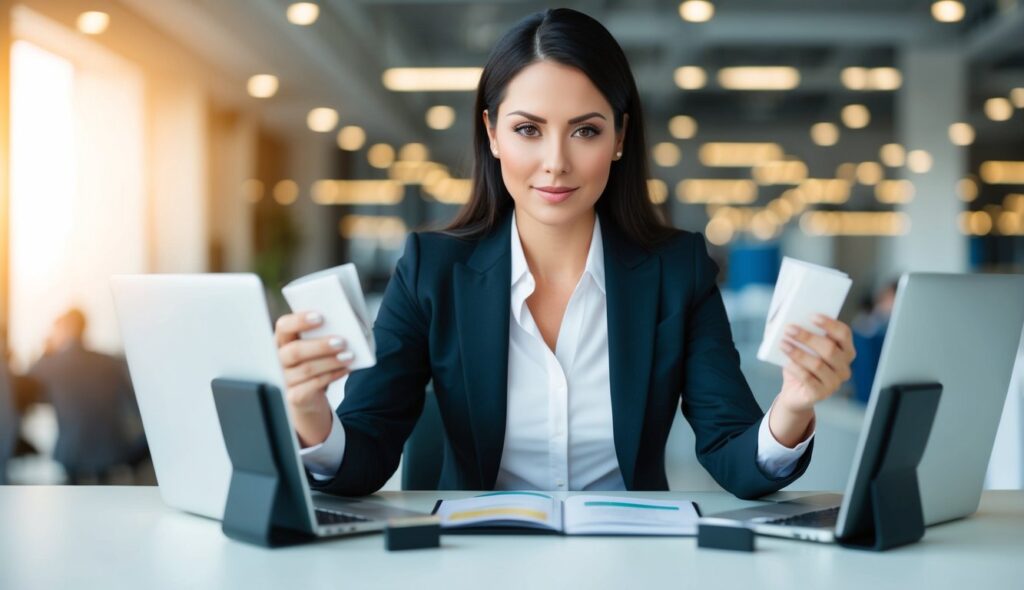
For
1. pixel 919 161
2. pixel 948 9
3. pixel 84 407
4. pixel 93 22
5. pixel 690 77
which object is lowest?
pixel 84 407

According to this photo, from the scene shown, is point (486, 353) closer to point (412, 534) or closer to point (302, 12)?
point (412, 534)

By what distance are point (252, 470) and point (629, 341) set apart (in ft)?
2.61

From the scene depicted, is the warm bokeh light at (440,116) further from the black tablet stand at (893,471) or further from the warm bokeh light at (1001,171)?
the black tablet stand at (893,471)

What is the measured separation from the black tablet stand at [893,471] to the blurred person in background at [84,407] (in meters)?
4.42

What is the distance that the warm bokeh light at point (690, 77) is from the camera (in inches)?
466

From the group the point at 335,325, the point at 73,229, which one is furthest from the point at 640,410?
the point at 73,229

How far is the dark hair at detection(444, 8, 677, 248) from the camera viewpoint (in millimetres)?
1850

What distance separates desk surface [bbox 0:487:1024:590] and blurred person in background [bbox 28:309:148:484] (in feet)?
12.5

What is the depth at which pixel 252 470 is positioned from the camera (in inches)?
51.9

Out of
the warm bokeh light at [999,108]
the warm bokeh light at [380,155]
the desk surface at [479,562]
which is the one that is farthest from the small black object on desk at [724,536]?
the warm bokeh light at [380,155]

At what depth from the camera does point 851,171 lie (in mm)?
19688

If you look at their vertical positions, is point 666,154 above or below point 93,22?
above

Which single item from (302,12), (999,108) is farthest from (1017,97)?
(302,12)

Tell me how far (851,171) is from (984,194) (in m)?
2.55
